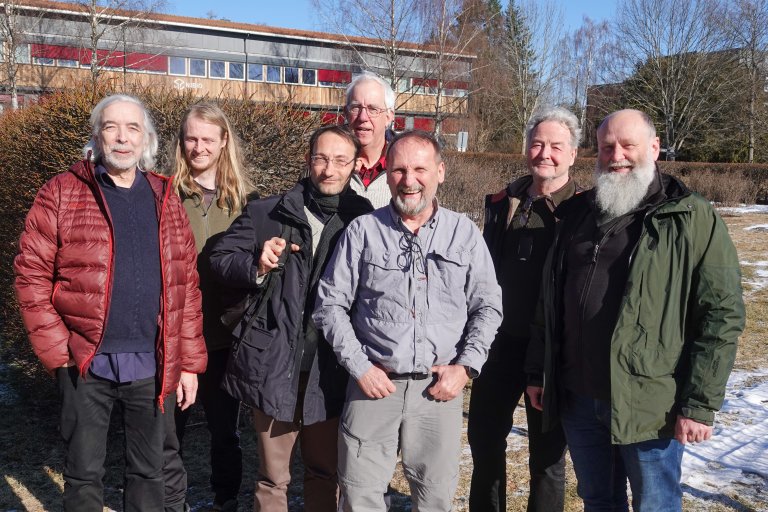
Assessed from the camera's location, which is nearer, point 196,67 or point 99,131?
point 99,131

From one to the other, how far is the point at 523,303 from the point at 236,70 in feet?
107

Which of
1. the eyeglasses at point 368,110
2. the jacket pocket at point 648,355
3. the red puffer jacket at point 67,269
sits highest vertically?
the eyeglasses at point 368,110

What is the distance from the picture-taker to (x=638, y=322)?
2352mm

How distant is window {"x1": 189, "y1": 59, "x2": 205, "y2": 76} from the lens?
31.1 meters

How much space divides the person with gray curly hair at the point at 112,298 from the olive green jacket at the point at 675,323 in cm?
187

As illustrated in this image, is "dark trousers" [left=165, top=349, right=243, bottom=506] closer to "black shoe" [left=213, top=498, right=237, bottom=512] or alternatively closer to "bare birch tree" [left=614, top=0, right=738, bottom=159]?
"black shoe" [left=213, top=498, right=237, bottom=512]

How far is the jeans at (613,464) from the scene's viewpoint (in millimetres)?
2391

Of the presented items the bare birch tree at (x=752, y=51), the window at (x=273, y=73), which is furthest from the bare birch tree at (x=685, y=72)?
the window at (x=273, y=73)

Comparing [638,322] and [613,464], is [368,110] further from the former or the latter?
[613,464]

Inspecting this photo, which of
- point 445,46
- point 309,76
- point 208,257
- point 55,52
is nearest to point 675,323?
point 208,257

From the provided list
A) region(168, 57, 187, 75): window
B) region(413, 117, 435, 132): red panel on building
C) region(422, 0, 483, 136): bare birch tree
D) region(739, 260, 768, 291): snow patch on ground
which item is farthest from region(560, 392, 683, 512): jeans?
region(168, 57, 187, 75): window

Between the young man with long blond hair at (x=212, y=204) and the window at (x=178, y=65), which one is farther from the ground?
the window at (x=178, y=65)

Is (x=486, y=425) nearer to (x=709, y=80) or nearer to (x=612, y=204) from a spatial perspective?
(x=612, y=204)

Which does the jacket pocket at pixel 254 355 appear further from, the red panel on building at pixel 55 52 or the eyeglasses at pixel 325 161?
the red panel on building at pixel 55 52
